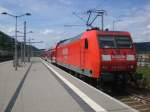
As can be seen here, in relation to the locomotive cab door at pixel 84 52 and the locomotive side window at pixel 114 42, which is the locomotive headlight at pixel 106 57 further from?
the locomotive cab door at pixel 84 52

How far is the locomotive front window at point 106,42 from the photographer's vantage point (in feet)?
59.1

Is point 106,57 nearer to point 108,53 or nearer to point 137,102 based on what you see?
point 108,53

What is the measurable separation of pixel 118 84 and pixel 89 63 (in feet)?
6.29

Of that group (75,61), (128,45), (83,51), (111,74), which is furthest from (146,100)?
(75,61)

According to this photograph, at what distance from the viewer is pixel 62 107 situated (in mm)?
10148

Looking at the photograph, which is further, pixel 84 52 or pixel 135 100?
pixel 84 52

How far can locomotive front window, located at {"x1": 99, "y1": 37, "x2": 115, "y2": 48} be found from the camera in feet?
59.1

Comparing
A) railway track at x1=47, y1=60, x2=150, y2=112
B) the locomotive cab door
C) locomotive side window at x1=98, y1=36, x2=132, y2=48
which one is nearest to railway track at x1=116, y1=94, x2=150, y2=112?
railway track at x1=47, y1=60, x2=150, y2=112

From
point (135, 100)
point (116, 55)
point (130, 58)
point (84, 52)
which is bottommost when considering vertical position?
point (135, 100)

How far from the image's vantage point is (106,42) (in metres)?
18.3

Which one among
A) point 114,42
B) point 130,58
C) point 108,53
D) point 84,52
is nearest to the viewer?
point 108,53

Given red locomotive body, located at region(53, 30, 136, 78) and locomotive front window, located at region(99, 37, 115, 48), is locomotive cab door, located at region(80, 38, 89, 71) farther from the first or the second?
locomotive front window, located at region(99, 37, 115, 48)

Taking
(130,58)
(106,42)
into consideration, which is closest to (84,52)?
(106,42)

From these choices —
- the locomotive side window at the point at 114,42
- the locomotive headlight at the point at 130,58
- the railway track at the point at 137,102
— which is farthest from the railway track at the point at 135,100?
the locomotive side window at the point at 114,42
